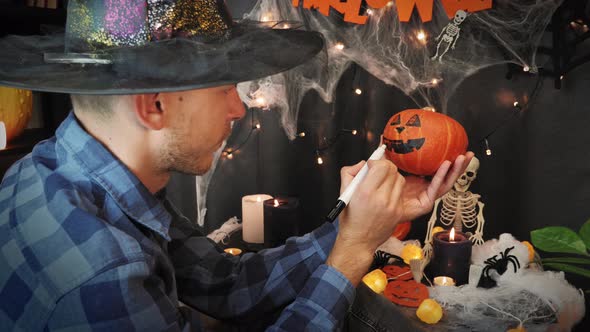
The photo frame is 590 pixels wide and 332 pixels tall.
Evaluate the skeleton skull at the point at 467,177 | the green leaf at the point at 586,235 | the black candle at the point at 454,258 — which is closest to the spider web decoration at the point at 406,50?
the skeleton skull at the point at 467,177

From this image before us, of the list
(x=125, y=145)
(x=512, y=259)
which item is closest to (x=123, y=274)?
(x=125, y=145)

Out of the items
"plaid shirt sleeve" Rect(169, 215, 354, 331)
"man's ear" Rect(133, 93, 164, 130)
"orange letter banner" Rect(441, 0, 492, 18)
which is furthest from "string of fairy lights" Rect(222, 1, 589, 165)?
"man's ear" Rect(133, 93, 164, 130)

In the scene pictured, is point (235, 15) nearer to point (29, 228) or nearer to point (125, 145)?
point (125, 145)

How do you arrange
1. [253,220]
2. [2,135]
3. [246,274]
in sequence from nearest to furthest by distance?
[246,274] < [2,135] < [253,220]

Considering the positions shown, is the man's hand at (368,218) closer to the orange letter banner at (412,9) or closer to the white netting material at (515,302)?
the white netting material at (515,302)

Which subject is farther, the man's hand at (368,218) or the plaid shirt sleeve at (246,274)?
the plaid shirt sleeve at (246,274)

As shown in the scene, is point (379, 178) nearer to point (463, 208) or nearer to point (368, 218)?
point (368, 218)

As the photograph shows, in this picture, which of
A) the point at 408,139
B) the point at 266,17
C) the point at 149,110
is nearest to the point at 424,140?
the point at 408,139

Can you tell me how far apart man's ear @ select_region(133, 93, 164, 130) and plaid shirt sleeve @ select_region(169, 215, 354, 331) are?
0.51m

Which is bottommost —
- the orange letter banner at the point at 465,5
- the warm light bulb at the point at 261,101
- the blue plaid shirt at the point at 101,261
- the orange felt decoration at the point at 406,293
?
the orange felt decoration at the point at 406,293

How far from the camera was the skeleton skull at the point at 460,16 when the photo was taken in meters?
1.85

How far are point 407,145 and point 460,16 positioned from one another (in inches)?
23.5

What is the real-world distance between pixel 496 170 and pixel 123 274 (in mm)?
1549

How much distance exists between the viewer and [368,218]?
103 cm
